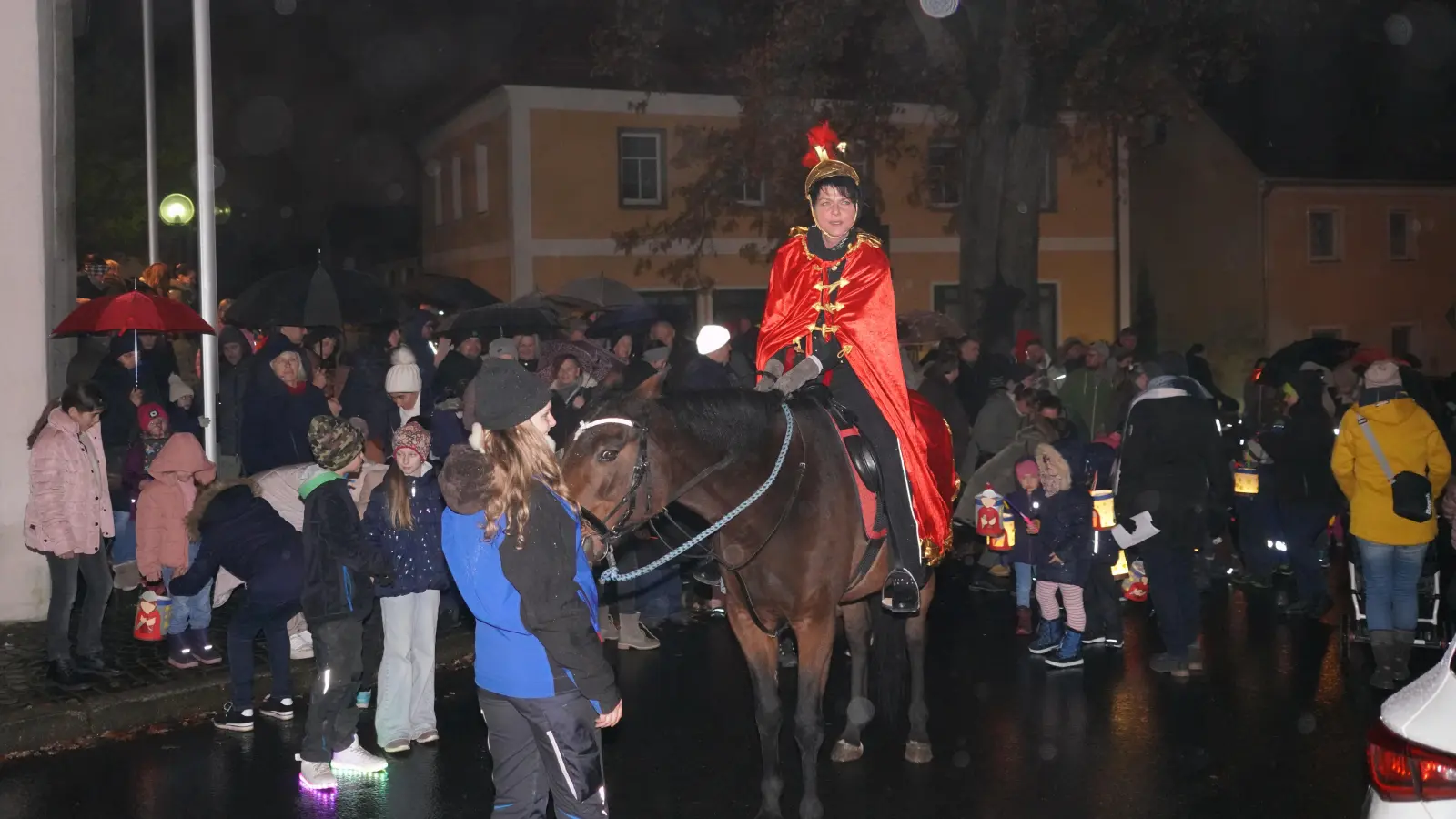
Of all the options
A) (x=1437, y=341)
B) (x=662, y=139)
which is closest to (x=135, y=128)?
(x=662, y=139)

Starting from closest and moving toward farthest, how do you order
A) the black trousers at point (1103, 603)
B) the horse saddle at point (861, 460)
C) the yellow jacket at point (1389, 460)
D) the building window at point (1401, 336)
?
1. the horse saddle at point (861, 460)
2. the yellow jacket at point (1389, 460)
3. the black trousers at point (1103, 603)
4. the building window at point (1401, 336)

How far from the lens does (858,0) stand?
20016 mm

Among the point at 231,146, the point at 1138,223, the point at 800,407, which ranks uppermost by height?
the point at 231,146

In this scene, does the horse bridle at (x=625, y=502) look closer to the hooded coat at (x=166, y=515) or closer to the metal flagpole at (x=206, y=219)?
the hooded coat at (x=166, y=515)

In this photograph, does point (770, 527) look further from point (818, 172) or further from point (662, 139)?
point (662, 139)

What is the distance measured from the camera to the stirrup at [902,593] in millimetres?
7375

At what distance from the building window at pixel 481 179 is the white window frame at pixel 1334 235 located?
66.4 ft

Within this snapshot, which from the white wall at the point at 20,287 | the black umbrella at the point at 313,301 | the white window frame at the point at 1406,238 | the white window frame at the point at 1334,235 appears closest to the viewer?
the white wall at the point at 20,287

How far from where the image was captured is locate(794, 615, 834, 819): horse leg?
699 centimetres

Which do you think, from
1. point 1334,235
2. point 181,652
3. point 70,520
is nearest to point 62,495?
point 70,520

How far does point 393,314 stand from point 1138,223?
87.6ft

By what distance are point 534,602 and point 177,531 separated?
6180mm

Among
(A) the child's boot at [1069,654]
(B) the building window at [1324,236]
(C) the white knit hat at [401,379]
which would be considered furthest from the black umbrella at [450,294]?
(B) the building window at [1324,236]

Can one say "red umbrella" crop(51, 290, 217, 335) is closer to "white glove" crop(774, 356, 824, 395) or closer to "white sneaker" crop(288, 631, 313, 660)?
"white sneaker" crop(288, 631, 313, 660)
